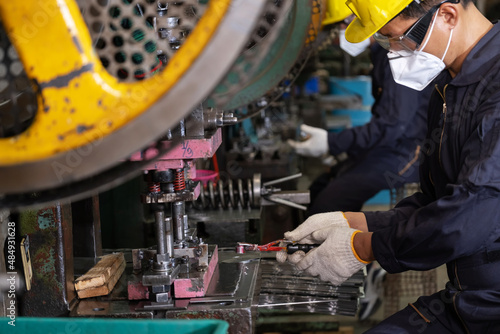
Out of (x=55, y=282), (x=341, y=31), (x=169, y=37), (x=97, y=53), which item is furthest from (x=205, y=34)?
(x=341, y=31)

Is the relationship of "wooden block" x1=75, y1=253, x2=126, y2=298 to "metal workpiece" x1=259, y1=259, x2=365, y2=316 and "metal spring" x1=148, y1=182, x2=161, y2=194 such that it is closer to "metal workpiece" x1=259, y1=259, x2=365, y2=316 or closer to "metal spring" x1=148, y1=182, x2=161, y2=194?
"metal spring" x1=148, y1=182, x2=161, y2=194

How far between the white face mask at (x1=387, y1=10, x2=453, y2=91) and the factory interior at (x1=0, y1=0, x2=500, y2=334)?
15.7 inches

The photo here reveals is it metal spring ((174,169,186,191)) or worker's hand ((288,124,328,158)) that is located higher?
metal spring ((174,169,186,191))

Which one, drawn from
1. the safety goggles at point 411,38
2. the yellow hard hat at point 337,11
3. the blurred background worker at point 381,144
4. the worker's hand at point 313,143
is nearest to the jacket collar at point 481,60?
the safety goggles at point 411,38

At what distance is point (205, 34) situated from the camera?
25.4 inches

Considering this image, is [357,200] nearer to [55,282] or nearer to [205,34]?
[55,282]

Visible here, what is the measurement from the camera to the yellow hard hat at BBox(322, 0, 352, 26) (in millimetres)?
2957

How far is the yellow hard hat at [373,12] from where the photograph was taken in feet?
4.99

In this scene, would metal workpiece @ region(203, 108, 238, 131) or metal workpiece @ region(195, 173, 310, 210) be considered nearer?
metal workpiece @ region(203, 108, 238, 131)

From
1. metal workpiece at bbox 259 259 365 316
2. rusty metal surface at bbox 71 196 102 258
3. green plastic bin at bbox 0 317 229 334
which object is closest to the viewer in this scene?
green plastic bin at bbox 0 317 229 334

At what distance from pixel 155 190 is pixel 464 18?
98cm

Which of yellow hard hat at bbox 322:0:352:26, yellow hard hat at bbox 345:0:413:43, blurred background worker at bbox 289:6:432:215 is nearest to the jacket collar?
yellow hard hat at bbox 345:0:413:43

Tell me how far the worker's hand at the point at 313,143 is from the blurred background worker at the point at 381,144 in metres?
0.20

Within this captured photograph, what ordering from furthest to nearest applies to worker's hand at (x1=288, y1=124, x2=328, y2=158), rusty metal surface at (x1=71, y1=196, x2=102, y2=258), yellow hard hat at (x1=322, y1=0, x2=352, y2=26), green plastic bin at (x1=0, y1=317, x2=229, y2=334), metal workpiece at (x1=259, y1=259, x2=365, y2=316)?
worker's hand at (x1=288, y1=124, x2=328, y2=158), yellow hard hat at (x1=322, y1=0, x2=352, y2=26), rusty metal surface at (x1=71, y1=196, x2=102, y2=258), metal workpiece at (x1=259, y1=259, x2=365, y2=316), green plastic bin at (x1=0, y1=317, x2=229, y2=334)
